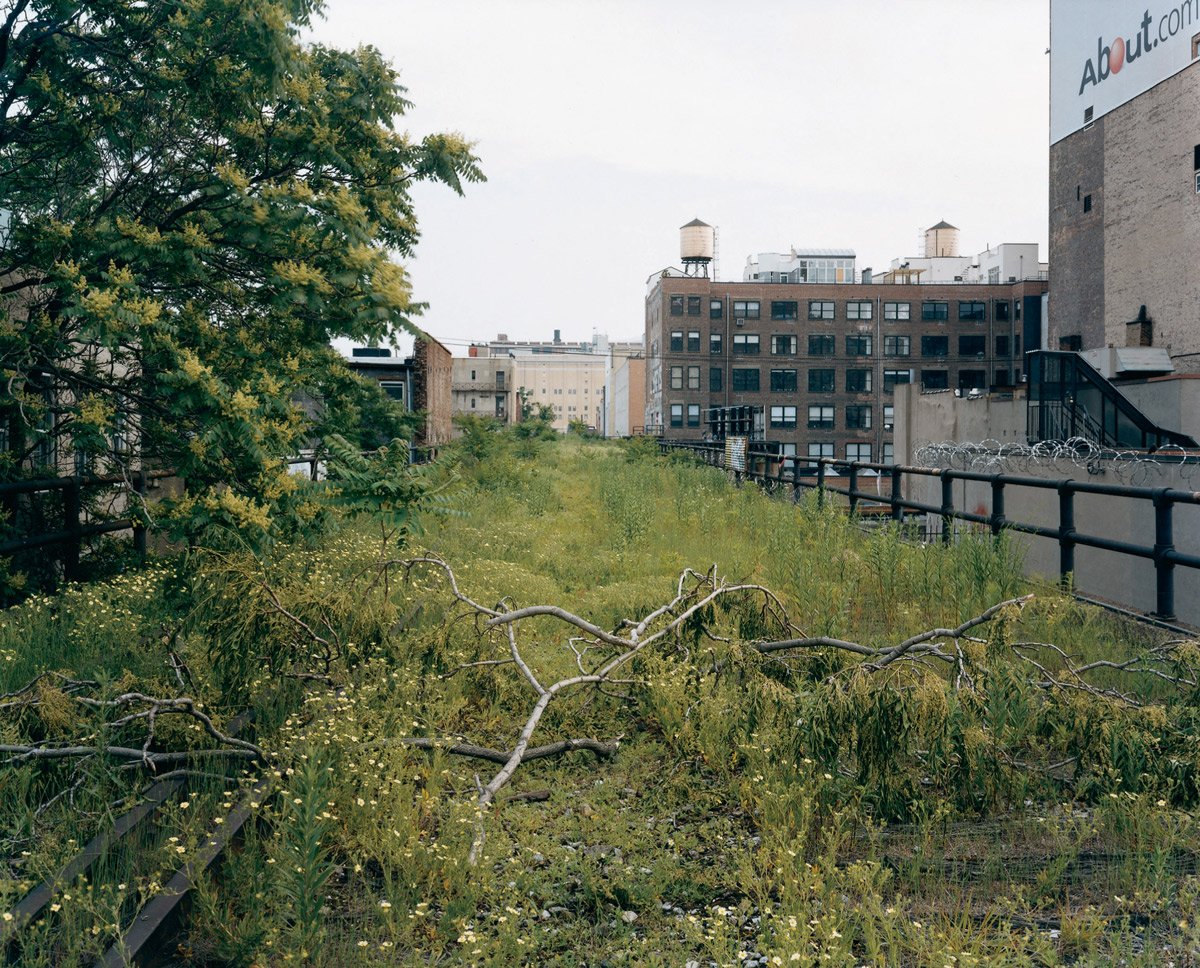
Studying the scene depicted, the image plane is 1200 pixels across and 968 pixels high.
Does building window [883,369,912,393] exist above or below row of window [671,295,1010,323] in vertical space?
below

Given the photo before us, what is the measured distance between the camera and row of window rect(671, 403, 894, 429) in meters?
83.6

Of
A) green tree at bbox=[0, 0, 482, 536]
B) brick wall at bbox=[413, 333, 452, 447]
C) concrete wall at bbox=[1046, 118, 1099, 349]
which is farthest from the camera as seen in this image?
concrete wall at bbox=[1046, 118, 1099, 349]

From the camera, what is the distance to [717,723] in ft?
15.7

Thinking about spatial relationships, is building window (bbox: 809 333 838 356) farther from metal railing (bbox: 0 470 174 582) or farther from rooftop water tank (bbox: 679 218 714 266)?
metal railing (bbox: 0 470 174 582)

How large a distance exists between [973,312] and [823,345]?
1444 cm

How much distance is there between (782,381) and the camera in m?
83.6

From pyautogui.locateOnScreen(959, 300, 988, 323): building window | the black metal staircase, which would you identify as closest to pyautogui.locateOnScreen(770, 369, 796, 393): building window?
pyautogui.locateOnScreen(959, 300, 988, 323): building window

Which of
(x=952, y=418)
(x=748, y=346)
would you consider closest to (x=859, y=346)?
(x=748, y=346)

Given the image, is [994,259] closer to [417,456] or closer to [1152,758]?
[417,456]

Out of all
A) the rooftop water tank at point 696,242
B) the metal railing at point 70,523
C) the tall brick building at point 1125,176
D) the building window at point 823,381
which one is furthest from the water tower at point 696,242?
the metal railing at point 70,523

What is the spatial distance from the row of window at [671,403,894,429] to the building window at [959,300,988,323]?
436 inches

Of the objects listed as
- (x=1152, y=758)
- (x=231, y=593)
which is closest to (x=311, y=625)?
(x=231, y=593)

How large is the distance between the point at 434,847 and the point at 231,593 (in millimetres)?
2342

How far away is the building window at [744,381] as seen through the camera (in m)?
83.6
